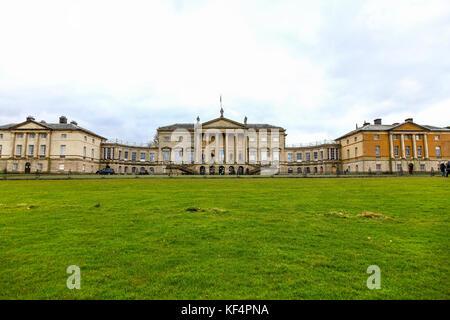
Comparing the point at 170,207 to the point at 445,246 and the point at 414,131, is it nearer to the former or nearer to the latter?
the point at 445,246

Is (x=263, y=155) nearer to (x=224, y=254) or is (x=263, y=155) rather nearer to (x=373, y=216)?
(x=373, y=216)

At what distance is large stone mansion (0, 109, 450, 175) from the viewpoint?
2292 inches

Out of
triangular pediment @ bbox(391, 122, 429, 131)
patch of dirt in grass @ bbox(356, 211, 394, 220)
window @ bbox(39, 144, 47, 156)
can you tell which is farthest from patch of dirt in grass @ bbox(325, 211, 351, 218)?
window @ bbox(39, 144, 47, 156)

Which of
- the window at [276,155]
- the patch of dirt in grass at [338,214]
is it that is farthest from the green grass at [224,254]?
the window at [276,155]

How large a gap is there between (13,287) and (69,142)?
64.1 metres

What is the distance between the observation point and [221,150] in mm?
67500

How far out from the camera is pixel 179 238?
19.6 feet

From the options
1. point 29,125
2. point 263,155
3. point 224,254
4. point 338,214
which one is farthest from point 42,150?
point 224,254

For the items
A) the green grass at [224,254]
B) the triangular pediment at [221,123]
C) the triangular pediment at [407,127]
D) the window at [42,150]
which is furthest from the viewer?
the triangular pediment at [221,123]

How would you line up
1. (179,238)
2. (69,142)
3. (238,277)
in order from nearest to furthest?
(238,277), (179,238), (69,142)

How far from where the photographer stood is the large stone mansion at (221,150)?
5822cm

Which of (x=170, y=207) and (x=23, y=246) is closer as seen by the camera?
(x=23, y=246)

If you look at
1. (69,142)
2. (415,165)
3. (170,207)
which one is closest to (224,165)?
(69,142)

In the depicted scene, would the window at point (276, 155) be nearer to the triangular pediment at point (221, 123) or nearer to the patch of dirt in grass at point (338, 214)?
the triangular pediment at point (221, 123)
